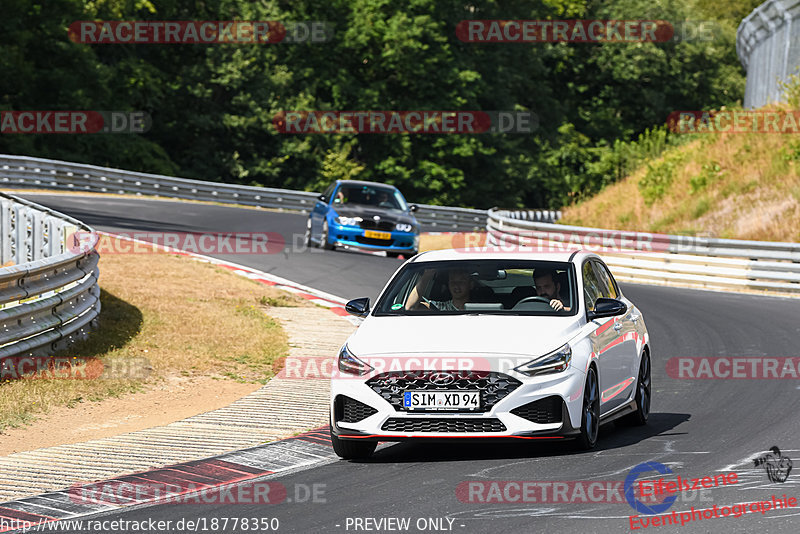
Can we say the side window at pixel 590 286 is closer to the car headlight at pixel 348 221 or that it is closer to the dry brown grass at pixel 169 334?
the dry brown grass at pixel 169 334

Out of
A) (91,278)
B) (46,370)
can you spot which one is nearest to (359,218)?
(91,278)

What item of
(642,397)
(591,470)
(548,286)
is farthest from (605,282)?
(591,470)

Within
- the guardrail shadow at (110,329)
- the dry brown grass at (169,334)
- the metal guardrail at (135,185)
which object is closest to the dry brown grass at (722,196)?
the metal guardrail at (135,185)

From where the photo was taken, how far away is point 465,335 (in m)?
8.82

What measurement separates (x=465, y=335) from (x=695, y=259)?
58.9ft

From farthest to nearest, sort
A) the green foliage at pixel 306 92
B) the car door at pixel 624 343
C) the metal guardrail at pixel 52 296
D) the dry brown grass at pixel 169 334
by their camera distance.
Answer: the green foliage at pixel 306 92, the metal guardrail at pixel 52 296, the dry brown grass at pixel 169 334, the car door at pixel 624 343

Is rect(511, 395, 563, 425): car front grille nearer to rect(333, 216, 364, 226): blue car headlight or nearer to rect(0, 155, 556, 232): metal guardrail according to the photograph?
rect(333, 216, 364, 226): blue car headlight

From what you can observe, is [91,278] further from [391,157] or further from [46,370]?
[391,157]

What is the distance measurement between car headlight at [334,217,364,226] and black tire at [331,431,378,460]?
60.1 feet

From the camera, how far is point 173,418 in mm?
11078

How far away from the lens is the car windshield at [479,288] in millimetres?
9641

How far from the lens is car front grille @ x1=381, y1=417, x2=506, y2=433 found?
8.49m

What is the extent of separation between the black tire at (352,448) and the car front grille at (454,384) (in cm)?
54

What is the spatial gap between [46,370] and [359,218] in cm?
1535
